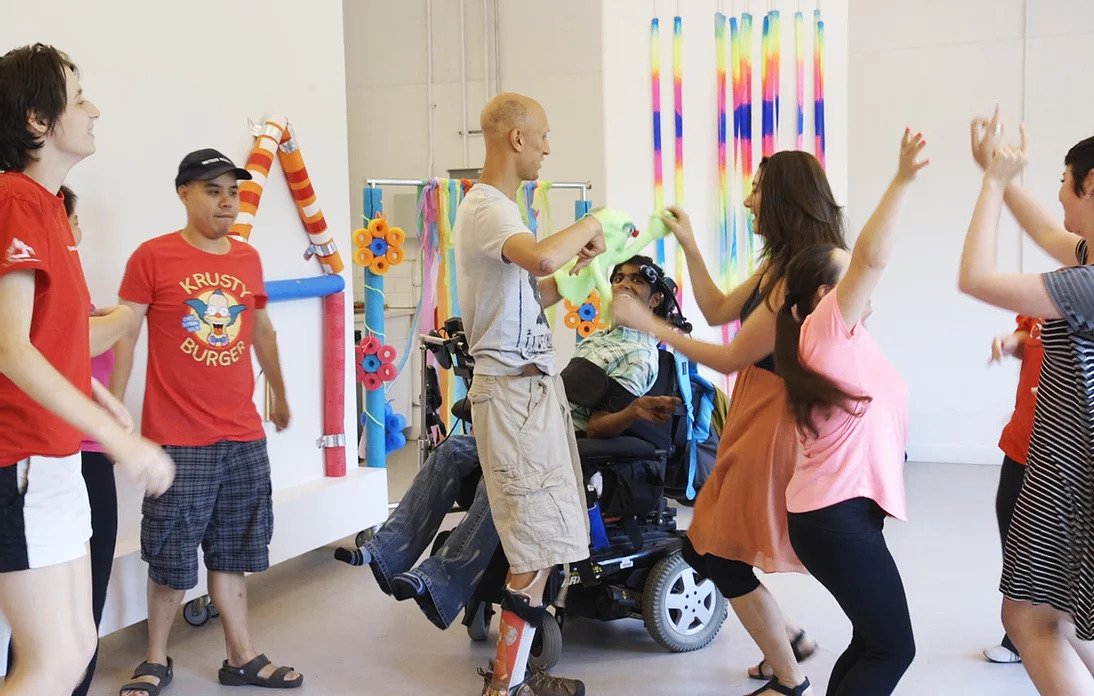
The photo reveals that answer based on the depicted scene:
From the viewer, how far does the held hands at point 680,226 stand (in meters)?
2.99

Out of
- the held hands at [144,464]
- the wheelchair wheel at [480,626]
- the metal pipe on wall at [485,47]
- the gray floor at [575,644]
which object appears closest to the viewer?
the held hands at [144,464]

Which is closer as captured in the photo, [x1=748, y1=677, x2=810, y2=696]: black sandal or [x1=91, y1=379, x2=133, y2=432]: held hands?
[x1=91, y1=379, x2=133, y2=432]: held hands

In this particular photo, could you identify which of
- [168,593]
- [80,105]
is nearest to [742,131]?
[168,593]

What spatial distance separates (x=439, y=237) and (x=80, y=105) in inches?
111

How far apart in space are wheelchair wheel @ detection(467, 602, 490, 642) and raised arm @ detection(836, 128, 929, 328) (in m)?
1.86

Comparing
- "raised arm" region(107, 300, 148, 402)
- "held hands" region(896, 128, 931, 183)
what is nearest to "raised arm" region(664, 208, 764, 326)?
"held hands" region(896, 128, 931, 183)

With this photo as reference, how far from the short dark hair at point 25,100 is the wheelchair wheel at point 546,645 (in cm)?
190

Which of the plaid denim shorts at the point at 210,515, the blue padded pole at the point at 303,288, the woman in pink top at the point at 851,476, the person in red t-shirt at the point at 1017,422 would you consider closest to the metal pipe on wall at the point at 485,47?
the blue padded pole at the point at 303,288

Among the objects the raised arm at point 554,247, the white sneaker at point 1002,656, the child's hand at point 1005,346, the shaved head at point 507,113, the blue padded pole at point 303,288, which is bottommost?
the white sneaker at point 1002,656

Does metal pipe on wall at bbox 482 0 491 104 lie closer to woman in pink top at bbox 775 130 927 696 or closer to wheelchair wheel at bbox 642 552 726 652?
wheelchair wheel at bbox 642 552 726 652

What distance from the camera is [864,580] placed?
6.99ft

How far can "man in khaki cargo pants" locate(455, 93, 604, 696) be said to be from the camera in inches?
107

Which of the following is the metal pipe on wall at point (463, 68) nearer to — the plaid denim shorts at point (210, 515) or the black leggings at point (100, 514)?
the plaid denim shorts at point (210, 515)

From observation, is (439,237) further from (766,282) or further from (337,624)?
(766,282)
